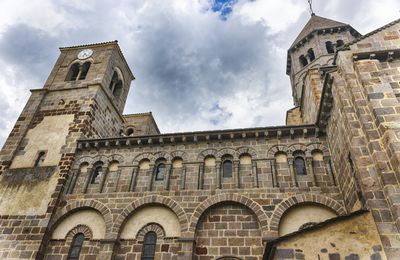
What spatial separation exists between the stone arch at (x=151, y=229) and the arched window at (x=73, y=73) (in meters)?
11.5

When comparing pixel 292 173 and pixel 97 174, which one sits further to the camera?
pixel 97 174

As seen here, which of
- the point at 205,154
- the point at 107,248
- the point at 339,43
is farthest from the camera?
the point at 339,43

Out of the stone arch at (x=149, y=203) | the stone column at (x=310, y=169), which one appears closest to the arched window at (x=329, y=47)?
the stone column at (x=310, y=169)

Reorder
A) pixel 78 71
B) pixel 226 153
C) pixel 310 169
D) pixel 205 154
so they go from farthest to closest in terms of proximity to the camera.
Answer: pixel 78 71
pixel 205 154
pixel 226 153
pixel 310 169

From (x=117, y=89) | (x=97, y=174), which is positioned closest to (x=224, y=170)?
(x=97, y=174)

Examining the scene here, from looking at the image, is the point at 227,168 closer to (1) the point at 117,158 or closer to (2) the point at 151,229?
(2) the point at 151,229

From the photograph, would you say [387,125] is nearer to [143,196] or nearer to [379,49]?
[379,49]

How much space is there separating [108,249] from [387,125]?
10.1 m

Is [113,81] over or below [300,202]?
over

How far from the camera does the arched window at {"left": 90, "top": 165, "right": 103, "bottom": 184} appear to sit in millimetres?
13219

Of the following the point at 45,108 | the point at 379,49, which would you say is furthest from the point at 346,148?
the point at 45,108

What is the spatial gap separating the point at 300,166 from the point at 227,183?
9.97ft

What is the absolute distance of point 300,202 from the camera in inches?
426

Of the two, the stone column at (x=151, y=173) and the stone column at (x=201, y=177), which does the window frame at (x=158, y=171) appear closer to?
the stone column at (x=151, y=173)
